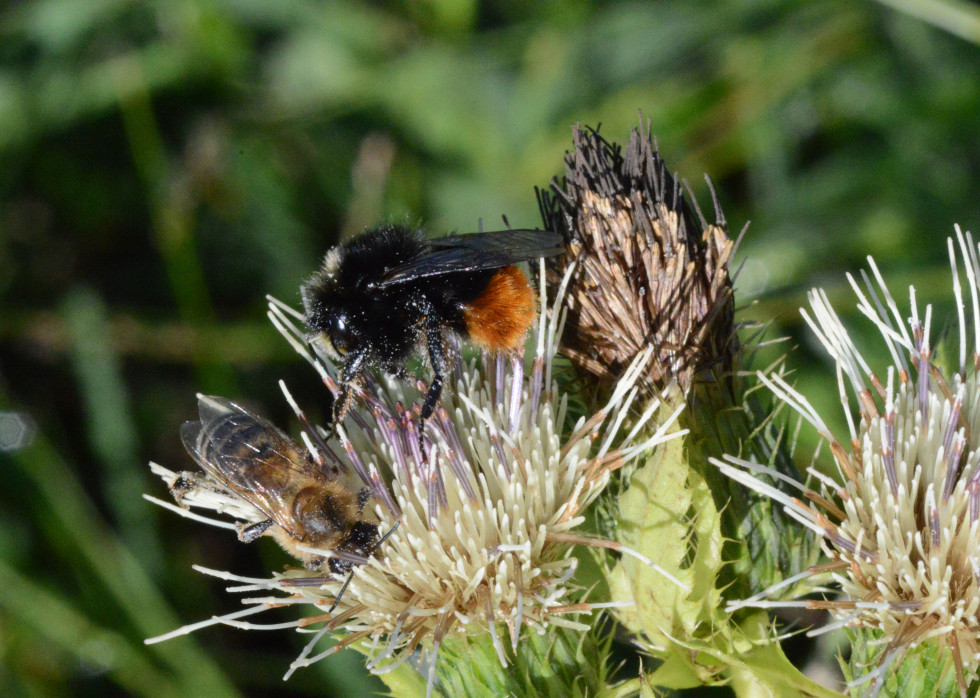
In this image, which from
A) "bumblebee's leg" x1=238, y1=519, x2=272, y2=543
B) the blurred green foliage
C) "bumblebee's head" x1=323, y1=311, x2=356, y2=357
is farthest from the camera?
the blurred green foliage

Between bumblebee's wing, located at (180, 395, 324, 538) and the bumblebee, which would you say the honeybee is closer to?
bumblebee's wing, located at (180, 395, 324, 538)

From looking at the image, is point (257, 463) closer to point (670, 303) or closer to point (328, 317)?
point (328, 317)

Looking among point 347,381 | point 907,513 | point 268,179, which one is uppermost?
point 268,179

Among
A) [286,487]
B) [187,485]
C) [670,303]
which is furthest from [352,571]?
[670,303]

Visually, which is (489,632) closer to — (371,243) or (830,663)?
(371,243)

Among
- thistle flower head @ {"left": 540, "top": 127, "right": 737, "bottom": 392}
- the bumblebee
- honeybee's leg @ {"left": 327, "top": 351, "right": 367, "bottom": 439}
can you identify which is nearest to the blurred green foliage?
thistle flower head @ {"left": 540, "top": 127, "right": 737, "bottom": 392}
